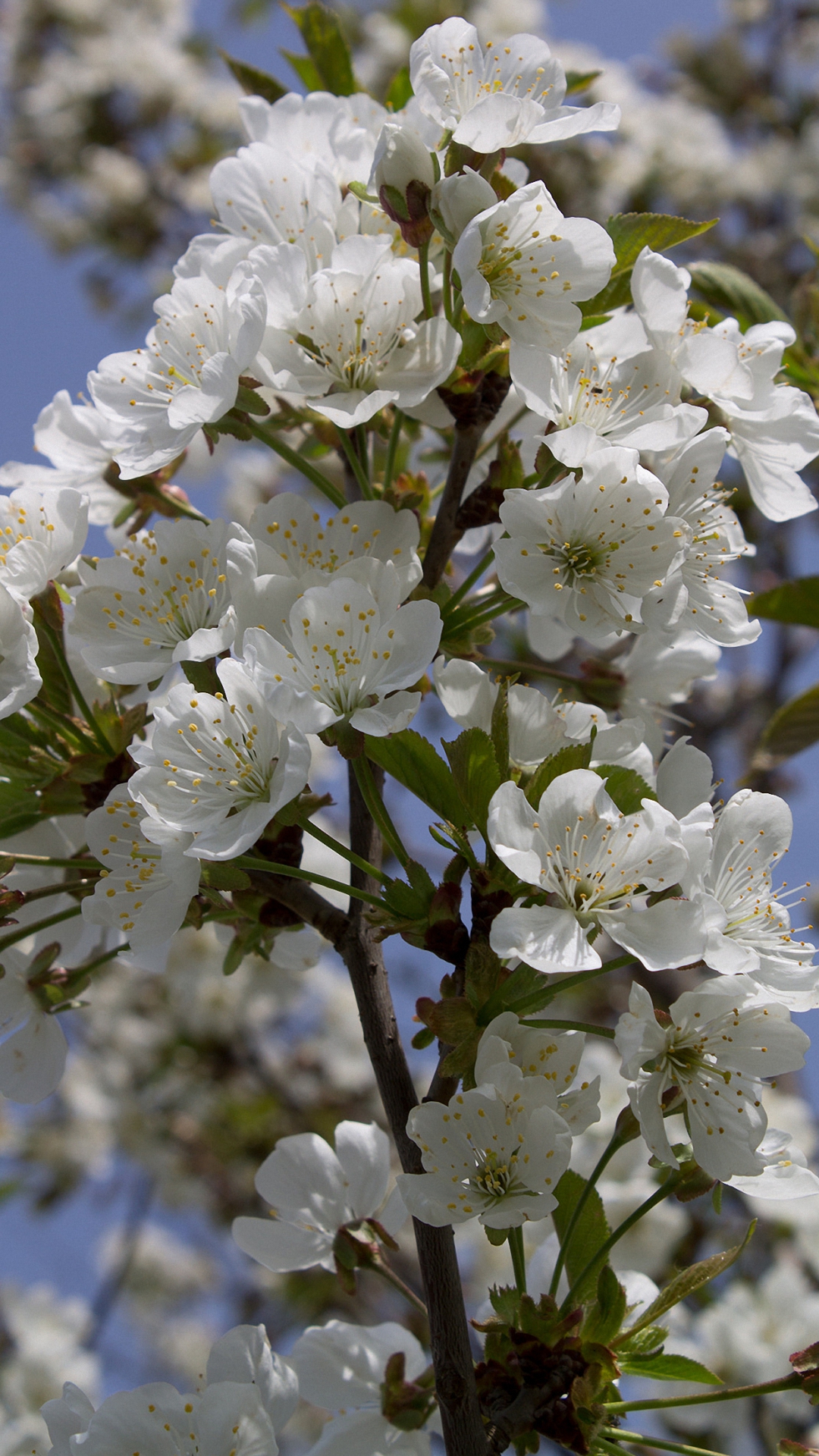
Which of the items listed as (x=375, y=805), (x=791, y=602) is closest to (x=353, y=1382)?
(x=375, y=805)

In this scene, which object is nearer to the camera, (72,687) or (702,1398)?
(702,1398)

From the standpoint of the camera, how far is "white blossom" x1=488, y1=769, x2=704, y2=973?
97cm

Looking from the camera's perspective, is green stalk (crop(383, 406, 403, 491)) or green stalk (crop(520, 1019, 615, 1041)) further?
green stalk (crop(383, 406, 403, 491))

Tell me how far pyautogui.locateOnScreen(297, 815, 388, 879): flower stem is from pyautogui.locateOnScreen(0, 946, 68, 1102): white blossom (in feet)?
1.39

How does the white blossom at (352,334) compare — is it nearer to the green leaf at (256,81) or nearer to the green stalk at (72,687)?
the green stalk at (72,687)

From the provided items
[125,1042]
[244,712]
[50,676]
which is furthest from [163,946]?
[125,1042]

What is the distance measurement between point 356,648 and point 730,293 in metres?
0.93

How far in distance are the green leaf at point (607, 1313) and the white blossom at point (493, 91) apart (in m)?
1.09

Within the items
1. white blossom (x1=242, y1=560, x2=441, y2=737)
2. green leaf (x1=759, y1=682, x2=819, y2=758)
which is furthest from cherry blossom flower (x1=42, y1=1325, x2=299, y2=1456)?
green leaf (x1=759, y1=682, x2=819, y2=758)

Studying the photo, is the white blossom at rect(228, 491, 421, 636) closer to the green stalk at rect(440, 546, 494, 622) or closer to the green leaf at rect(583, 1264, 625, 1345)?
the green stalk at rect(440, 546, 494, 622)

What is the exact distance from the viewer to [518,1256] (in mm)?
1177

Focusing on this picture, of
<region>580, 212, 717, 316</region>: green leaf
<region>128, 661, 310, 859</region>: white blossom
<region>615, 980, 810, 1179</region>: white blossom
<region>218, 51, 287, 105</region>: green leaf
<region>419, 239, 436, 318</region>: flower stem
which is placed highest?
<region>218, 51, 287, 105</region>: green leaf

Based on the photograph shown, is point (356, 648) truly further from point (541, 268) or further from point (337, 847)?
point (541, 268)

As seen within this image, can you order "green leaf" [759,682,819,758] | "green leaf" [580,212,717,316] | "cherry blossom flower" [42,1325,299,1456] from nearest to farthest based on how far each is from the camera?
"cherry blossom flower" [42,1325,299,1456] → "green leaf" [580,212,717,316] → "green leaf" [759,682,819,758]
